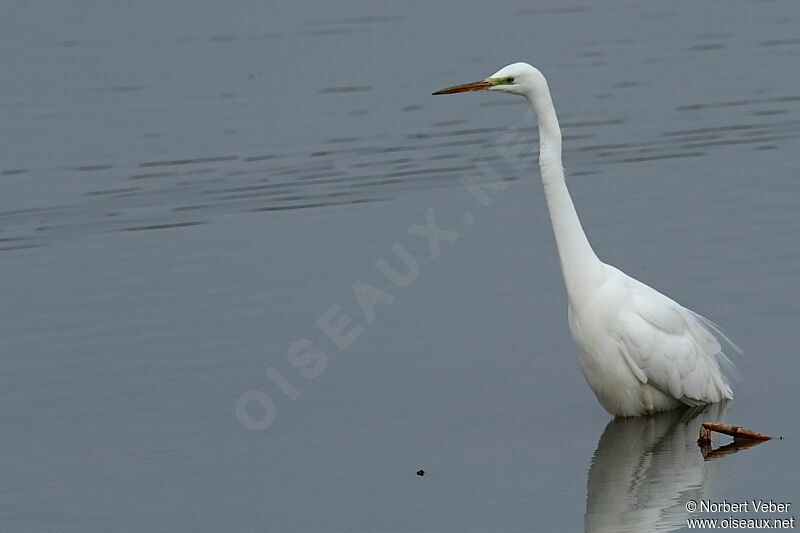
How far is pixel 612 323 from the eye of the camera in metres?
8.42

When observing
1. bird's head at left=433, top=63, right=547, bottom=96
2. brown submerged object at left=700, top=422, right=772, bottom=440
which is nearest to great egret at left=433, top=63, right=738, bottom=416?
bird's head at left=433, top=63, right=547, bottom=96

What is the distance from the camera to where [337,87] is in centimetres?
1842

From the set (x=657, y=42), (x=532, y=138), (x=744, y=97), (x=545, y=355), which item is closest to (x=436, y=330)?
(x=545, y=355)

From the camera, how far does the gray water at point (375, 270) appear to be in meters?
7.75

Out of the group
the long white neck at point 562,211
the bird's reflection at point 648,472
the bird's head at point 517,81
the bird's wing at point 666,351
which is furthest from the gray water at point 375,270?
the bird's head at point 517,81

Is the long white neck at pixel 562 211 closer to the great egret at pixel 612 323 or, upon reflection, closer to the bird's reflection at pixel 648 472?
the great egret at pixel 612 323

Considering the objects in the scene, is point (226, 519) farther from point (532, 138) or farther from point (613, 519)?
point (532, 138)

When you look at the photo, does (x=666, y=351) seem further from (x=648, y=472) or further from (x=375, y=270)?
(x=375, y=270)

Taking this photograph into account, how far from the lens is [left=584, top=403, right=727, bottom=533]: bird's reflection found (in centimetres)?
707

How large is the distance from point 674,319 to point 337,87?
10.4m

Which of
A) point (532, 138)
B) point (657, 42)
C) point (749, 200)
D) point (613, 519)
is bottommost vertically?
point (613, 519)
